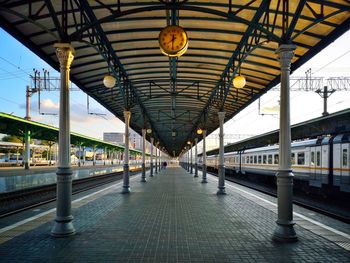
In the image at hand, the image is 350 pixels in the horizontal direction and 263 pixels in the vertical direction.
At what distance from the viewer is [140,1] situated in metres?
9.36

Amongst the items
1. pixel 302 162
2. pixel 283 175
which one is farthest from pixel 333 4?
pixel 302 162

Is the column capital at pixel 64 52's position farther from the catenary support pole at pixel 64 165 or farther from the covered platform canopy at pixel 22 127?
the covered platform canopy at pixel 22 127

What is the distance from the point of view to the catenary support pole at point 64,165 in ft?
26.3

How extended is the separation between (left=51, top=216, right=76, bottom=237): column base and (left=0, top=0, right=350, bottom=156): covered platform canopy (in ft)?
14.3

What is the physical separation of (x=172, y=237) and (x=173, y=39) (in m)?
4.62

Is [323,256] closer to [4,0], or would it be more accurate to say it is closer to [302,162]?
[4,0]

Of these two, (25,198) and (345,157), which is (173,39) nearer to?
(345,157)

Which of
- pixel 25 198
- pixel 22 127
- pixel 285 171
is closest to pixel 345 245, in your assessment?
pixel 285 171

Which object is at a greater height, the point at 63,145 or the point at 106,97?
the point at 106,97

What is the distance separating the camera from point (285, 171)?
8055 millimetres

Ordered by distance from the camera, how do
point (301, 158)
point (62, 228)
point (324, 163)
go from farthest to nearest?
1. point (301, 158)
2. point (324, 163)
3. point (62, 228)

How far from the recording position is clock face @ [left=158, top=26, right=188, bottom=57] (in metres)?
7.97

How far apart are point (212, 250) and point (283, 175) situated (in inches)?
102

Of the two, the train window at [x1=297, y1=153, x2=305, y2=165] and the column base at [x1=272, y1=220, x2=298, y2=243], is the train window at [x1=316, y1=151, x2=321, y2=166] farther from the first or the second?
the column base at [x1=272, y1=220, x2=298, y2=243]
